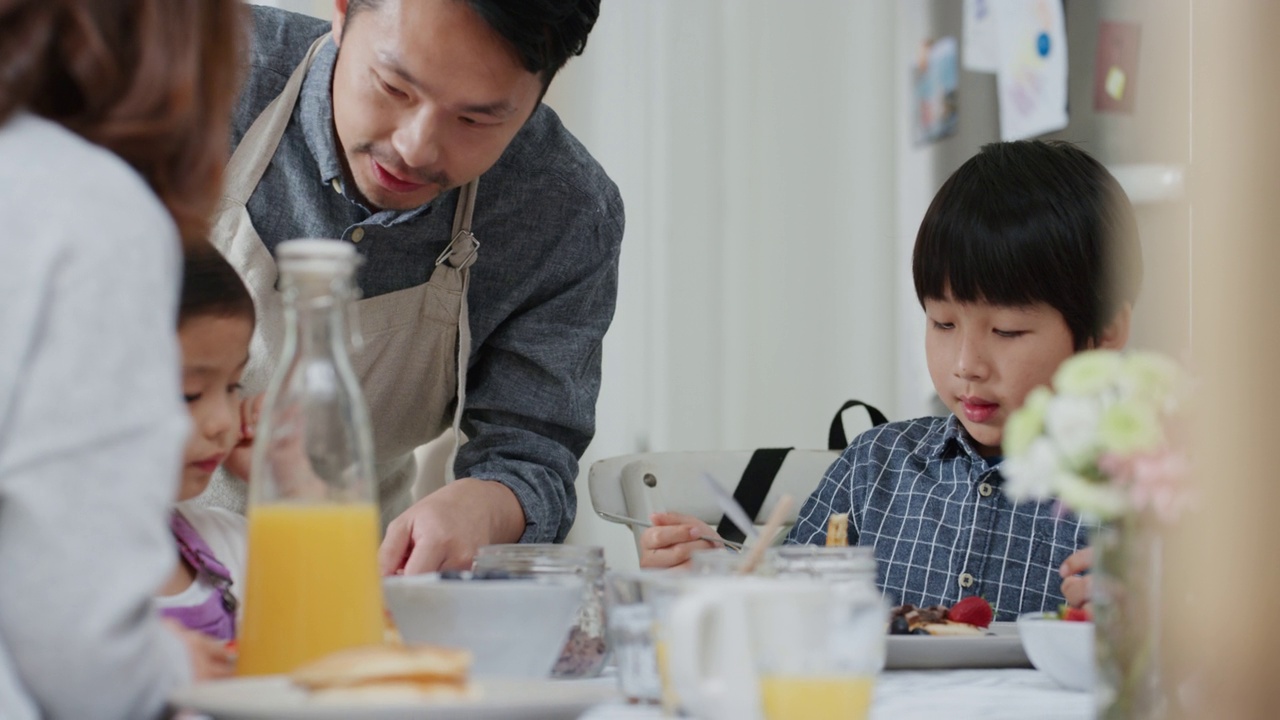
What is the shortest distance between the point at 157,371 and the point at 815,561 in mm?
436

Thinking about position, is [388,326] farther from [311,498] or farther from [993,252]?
[311,498]

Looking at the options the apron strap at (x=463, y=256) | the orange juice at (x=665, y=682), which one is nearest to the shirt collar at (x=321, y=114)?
the apron strap at (x=463, y=256)

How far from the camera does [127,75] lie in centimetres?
60

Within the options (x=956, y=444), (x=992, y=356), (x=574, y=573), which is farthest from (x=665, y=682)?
(x=956, y=444)

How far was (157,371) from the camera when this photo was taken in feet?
1.79

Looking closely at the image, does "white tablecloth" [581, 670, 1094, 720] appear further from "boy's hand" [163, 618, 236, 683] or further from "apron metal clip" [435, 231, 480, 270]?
"apron metal clip" [435, 231, 480, 270]

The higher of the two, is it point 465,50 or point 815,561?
→ point 465,50

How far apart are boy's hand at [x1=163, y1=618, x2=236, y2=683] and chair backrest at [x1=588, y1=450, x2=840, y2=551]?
1010 millimetres

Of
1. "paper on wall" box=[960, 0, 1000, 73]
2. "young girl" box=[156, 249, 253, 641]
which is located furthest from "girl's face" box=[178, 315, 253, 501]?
"paper on wall" box=[960, 0, 1000, 73]

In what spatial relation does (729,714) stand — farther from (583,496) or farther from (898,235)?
(898,235)

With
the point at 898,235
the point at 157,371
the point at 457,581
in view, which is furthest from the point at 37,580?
the point at 898,235

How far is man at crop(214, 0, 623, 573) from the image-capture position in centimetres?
133

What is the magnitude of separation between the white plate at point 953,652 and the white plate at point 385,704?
41cm

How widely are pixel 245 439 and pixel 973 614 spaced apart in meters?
0.66
